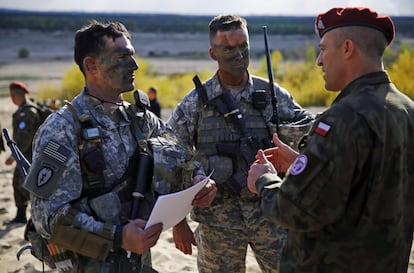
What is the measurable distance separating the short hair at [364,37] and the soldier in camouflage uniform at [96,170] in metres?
1.20

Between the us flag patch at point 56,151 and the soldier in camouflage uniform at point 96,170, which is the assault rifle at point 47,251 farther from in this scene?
the us flag patch at point 56,151

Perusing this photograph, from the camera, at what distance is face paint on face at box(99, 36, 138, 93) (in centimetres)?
293

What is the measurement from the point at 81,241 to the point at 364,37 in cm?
153

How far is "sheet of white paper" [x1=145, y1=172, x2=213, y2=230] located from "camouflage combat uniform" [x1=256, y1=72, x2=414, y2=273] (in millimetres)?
473

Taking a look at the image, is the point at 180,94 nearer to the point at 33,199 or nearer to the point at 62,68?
the point at 33,199

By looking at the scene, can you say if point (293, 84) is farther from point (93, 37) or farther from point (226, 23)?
point (93, 37)

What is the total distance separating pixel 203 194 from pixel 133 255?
51 cm

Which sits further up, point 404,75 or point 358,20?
point 358,20

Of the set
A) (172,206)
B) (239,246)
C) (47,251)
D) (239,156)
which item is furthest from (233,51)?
(47,251)

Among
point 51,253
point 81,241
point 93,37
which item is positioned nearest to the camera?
point 81,241

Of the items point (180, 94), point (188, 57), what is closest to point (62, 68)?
point (188, 57)

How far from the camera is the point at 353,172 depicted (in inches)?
83.5

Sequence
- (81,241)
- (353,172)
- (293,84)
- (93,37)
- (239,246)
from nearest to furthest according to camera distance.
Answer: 1. (353,172)
2. (81,241)
3. (93,37)
4. (239,246)
5. (293,84)

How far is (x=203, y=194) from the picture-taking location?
308cm
